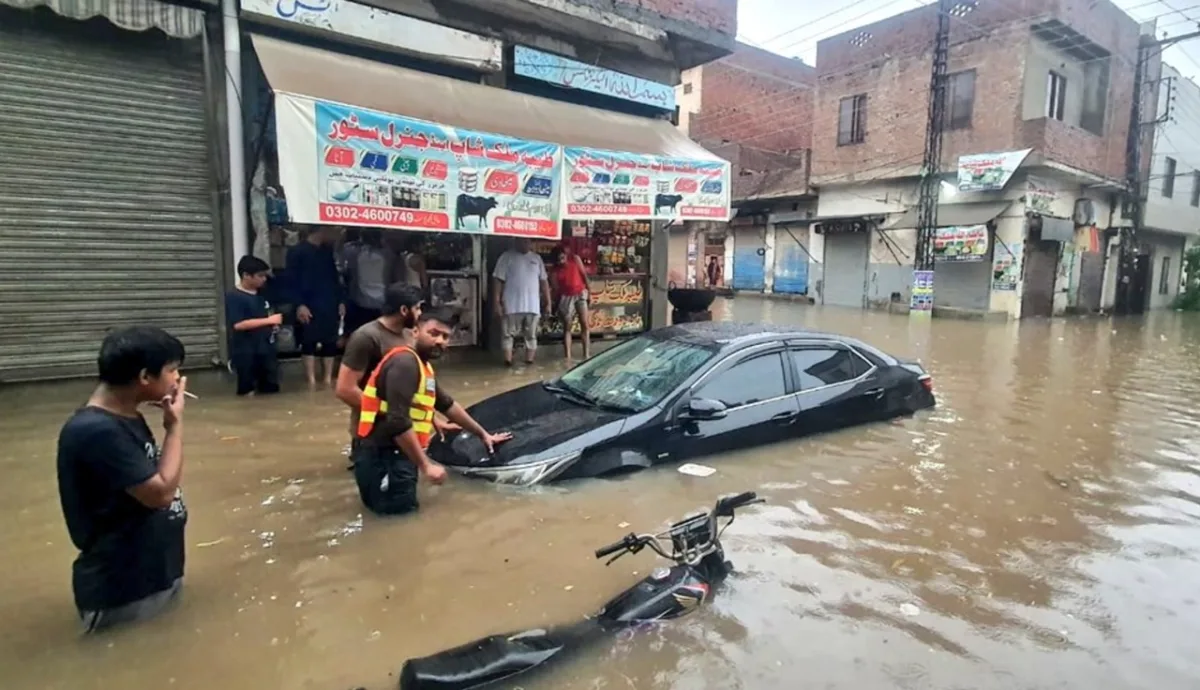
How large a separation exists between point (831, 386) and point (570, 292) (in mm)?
4616

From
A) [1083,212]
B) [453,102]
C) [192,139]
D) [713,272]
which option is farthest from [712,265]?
[192,139]

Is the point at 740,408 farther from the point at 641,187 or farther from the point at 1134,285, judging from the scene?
the point at 1134,285

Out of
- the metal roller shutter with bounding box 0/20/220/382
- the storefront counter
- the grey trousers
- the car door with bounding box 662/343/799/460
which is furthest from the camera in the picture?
the storefront counter

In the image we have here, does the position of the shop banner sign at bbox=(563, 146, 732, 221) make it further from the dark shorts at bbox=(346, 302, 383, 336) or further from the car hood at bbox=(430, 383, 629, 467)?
the car hood at bbox=(430, 383, 629, 467)

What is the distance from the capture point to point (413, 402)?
12.9 feet

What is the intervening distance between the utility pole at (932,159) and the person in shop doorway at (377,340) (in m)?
20.2

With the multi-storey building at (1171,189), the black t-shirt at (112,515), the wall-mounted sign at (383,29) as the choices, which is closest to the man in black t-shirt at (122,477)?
the black t-shirt at (112,515)

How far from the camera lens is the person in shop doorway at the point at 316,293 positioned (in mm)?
7266

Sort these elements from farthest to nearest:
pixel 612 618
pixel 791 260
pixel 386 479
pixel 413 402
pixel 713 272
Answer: pixel 713 272 → pixel 791 260 → pixel 386 479 → pixel 413 402 → pixel 612 618

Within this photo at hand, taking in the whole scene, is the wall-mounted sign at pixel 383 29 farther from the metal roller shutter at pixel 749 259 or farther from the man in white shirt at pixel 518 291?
the metal roller shutter at pixel 749 259

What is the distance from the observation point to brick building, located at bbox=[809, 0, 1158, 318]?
20.4 metres

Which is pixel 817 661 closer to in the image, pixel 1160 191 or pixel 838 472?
pixel 838 472

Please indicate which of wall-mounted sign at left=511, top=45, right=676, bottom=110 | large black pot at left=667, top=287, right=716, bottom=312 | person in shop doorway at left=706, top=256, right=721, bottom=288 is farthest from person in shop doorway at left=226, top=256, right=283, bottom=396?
person in shop doorway at left=706, top=256, right=721, bottom=288

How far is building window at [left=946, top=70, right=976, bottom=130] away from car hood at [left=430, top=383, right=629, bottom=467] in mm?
21392
